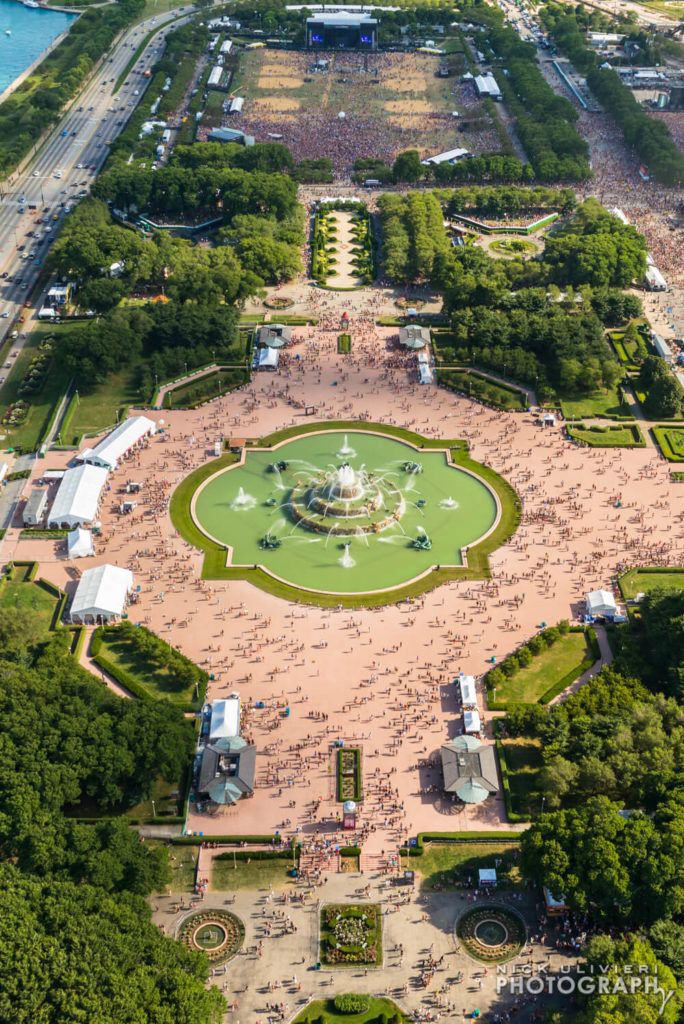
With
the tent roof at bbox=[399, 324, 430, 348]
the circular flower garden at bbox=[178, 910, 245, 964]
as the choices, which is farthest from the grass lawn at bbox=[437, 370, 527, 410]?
the circular flower garden at bbox=[178, 910, 245, 964]

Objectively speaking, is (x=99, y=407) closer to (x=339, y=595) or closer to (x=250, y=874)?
(x=339, y=595)

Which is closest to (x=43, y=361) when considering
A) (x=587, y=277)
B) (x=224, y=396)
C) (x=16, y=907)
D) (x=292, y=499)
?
(x=224, y=396)

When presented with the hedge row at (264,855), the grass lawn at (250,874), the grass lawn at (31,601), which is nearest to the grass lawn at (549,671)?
the hedge row at (264,855)

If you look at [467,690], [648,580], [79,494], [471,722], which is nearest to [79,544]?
[79,494]

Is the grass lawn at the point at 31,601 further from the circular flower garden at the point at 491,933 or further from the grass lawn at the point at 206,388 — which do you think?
the circular flower garden at the point at 491,933

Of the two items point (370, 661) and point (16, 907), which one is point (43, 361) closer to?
point (370, 661)

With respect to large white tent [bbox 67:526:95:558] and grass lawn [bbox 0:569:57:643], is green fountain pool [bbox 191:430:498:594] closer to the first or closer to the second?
large white tent [bbox 67:526:95:558]
